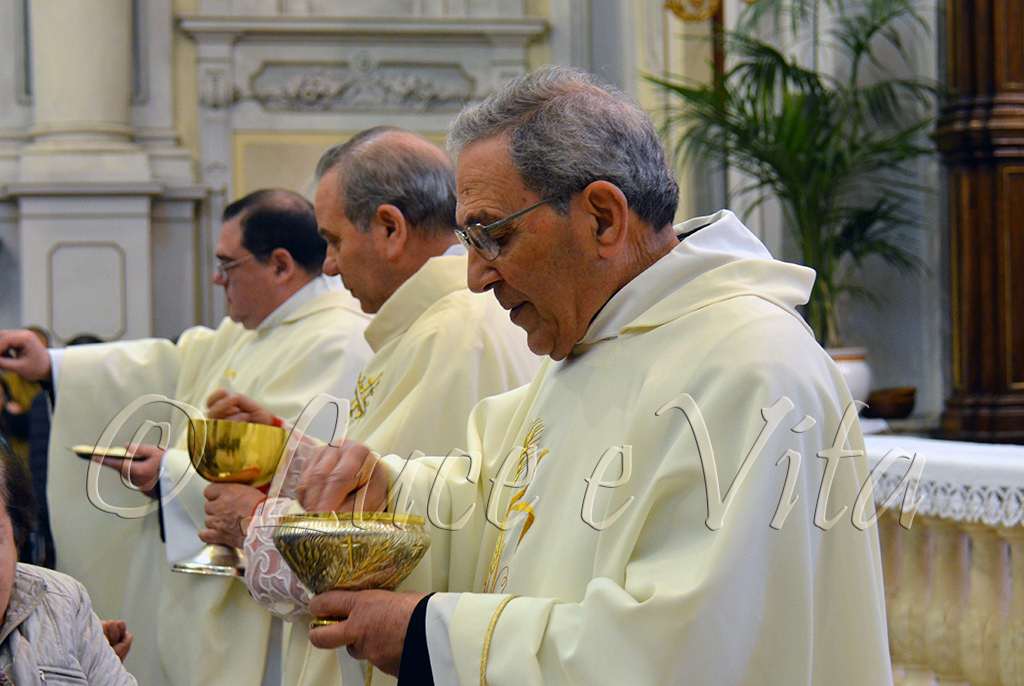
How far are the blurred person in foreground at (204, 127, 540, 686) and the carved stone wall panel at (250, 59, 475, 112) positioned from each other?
6.91m

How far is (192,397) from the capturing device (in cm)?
471

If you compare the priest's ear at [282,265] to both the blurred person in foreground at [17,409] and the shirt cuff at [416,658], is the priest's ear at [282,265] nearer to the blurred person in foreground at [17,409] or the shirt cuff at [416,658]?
the blurred person in foreground at [17,409]

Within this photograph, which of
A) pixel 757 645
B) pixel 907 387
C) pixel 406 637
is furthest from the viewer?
pixel 907 387

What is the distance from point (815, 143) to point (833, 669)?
4.46m

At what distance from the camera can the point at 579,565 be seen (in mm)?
2098

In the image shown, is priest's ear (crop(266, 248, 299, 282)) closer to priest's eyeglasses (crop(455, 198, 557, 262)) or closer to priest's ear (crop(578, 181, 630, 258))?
priest's eyeglasses (crop(455, 198, 557, 262))

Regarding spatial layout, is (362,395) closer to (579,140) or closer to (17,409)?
(579,140)

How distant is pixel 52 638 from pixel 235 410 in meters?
1.11

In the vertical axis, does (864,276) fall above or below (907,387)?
above

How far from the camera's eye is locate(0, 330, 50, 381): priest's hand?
4434 mm

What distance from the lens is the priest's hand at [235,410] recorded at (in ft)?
10.9

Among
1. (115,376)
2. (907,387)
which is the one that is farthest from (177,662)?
(907,387)

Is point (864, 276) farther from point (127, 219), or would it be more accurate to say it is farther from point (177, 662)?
point (127, 219)

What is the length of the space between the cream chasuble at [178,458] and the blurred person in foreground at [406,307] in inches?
19.8
